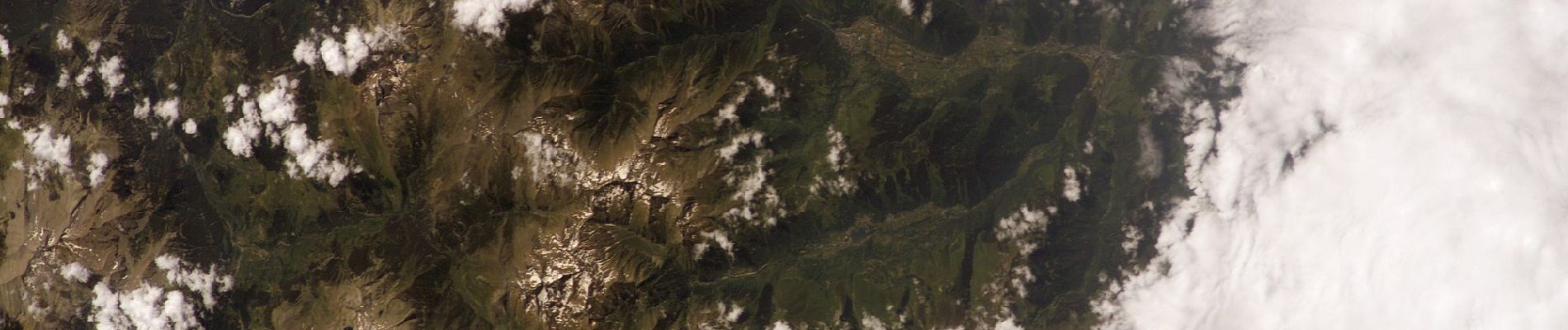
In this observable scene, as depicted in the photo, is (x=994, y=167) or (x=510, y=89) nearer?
(x=510, y=89)

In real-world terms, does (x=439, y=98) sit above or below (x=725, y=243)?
above

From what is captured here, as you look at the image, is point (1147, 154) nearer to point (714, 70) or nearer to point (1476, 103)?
point (1476, 103)

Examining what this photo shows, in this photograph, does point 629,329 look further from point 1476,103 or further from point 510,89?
point 1476,103

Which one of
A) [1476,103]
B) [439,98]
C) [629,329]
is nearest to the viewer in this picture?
[1476,103]

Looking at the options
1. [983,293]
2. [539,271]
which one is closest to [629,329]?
[539,271]

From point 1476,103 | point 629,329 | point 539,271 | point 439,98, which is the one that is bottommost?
point 629,329

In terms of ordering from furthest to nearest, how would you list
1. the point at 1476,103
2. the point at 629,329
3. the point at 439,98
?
the point at 629,329, the point at 439,98, the point at 1476,103
